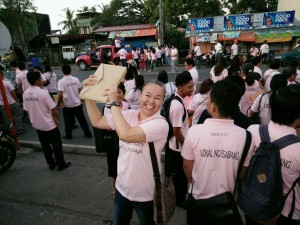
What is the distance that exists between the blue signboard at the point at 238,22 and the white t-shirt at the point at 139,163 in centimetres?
2181

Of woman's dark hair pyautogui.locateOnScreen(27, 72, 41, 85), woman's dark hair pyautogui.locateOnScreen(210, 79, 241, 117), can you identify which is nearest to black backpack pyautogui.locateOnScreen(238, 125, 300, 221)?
woman's dark hair pyautogui.locateOnScreen(210, 79, 241, 117)

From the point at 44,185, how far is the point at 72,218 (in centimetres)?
112

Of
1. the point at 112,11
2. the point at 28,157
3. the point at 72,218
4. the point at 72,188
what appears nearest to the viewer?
the point at 72,218

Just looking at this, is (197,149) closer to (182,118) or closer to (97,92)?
(97,92)

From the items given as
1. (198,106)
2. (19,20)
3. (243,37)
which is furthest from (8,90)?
(19,20)

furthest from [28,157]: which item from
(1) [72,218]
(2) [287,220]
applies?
(2) [287,220]

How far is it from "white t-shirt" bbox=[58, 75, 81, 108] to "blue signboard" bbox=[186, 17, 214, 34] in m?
18.5

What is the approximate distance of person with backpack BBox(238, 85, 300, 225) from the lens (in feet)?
5.52

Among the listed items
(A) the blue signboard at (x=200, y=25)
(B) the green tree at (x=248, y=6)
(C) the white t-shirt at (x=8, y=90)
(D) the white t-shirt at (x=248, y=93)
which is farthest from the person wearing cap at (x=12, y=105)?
(B) the green tree at (x=248, y=6)

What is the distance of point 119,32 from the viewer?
29.1 meters

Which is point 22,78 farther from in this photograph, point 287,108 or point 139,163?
point 287,108

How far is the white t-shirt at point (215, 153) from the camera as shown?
1763 millimetres

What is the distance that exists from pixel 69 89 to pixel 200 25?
18.9m

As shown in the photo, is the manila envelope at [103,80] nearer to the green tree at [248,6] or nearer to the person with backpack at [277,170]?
the person with backpack at [277,170]
